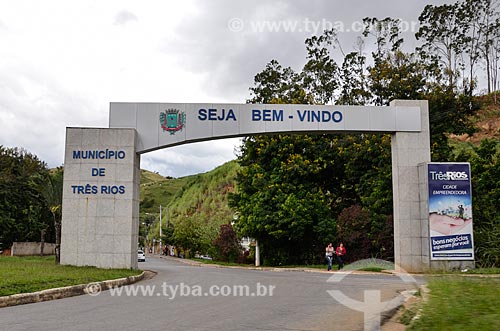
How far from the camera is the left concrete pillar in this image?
21.1 metres

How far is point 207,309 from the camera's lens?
10.3 m

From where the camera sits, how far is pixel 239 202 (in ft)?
117

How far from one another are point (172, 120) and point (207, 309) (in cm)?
1303

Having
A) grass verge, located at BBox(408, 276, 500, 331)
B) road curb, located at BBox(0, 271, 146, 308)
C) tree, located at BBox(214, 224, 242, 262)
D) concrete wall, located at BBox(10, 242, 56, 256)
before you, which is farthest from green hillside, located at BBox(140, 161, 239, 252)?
grass verge, located at BBox(408, 276, 500, 331)

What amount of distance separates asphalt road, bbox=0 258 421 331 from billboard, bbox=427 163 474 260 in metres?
8.26

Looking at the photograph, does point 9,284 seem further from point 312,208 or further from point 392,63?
point 392,63

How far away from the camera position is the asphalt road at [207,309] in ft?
27.8

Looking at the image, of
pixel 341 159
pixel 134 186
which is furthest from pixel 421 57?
pixel 134 186

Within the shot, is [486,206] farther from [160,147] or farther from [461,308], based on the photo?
[461,308]

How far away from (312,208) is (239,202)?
6062 mm

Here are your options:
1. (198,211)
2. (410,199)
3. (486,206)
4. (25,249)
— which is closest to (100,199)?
(410,199)

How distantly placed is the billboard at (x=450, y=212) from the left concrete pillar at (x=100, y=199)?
11.7 metres

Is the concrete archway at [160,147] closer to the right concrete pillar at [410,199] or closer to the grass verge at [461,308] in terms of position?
the right concrete pillar at [410,199]

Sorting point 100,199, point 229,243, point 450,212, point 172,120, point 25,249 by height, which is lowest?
point 25,249
